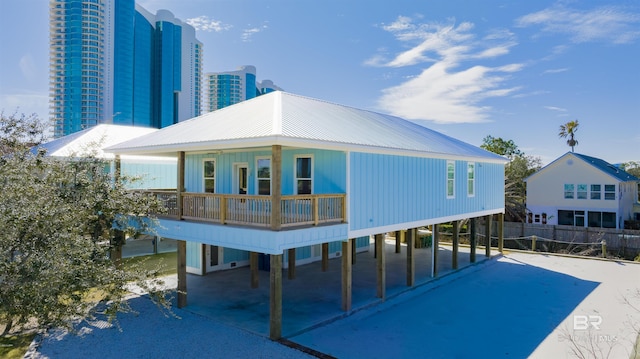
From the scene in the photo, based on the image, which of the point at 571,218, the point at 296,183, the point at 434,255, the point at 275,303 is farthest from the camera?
the point at 571,218

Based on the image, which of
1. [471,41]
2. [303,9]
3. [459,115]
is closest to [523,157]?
[459,115]

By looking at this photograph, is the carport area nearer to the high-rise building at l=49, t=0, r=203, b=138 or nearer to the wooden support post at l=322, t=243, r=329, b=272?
the wooden support post at l=322, t=243, r=329, b=272

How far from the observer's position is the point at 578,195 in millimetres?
32281

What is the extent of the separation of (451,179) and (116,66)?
53.9m

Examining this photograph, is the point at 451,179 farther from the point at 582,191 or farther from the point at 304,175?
the point at 582,191

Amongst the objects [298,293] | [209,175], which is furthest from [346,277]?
[209,175]

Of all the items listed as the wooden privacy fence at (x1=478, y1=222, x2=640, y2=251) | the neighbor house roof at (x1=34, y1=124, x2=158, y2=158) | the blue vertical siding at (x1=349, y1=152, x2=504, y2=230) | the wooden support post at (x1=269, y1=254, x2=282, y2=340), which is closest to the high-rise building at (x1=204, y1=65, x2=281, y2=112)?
the neighbor house roof at (x1=34, y1=124, x2=158, y2=158)

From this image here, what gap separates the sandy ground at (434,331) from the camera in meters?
9.30

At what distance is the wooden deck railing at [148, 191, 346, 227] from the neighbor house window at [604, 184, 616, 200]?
29287 millimetres

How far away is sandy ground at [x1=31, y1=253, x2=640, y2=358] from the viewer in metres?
9.30

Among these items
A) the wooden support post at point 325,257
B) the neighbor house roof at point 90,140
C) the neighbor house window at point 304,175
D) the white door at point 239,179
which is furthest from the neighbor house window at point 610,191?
the neighbor house roof at point 90,140

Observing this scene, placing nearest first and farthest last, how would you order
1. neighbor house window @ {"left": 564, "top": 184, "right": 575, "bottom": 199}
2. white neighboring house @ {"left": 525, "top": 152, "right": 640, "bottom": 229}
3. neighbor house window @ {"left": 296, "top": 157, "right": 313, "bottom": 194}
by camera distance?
Answer: neighbor house window @ {"left": 296, "top": 157, "right": 313, "bottom": 194} < white neighboring house @ {"left": 525, "top": 152, "right": 640, "bottom": 229} < neighbor house window @ {"left": 564, "top": 184, "right": 575, "bottom": 199}

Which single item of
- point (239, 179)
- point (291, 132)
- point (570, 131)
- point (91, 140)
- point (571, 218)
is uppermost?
point (570, 131)

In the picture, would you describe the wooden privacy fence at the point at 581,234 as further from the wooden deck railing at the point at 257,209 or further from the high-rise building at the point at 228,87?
the high-rise building at the point at 228,87
